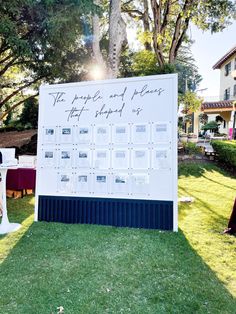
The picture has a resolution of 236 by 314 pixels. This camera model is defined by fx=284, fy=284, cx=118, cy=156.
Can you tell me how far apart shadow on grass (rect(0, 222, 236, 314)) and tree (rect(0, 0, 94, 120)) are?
5259 mm

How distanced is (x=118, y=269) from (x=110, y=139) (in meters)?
2.06

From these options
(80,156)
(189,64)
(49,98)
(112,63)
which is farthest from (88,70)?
(189,64)

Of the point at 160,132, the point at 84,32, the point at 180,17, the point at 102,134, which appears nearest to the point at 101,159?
the point at 102,134

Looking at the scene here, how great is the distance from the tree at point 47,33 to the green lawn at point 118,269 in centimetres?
471

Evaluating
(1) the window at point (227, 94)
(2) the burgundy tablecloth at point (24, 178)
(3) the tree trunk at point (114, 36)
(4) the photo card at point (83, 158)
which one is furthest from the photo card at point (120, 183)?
(1) the window at point (227, 94)

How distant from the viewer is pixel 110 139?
4.51 metres

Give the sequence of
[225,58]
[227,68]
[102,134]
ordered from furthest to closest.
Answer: [227,68] < [225,58] < [102,134]

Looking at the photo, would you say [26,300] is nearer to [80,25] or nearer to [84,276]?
[84,276]

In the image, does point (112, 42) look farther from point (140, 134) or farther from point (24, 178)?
point (140, 134)

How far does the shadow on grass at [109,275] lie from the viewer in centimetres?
249

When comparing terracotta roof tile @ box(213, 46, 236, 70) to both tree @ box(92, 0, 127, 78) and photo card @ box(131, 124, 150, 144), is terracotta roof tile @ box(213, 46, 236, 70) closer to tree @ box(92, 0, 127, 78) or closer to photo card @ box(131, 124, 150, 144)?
tree @ box(92, 0, 127, 78)

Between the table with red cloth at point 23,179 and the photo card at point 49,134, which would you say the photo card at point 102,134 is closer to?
the photo card at point 49,134

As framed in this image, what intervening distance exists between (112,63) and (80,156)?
4.62m

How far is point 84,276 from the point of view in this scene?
117 inches
